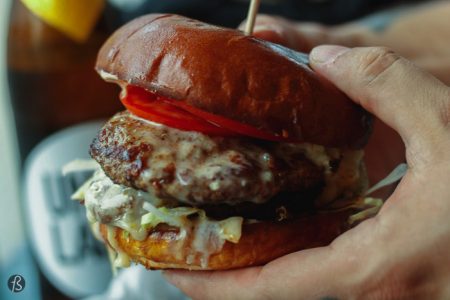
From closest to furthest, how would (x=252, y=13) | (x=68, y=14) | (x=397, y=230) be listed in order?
(x=397, y=230)
(x=252, y=13)
(x=68, y=14)

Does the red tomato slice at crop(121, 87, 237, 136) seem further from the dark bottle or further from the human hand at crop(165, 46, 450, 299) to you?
the dark bottle

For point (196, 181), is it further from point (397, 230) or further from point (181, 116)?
point (397, 230)

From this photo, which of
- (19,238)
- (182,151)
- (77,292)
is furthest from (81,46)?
(182,151)

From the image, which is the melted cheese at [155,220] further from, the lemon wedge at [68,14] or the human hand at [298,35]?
the lemon wedge at [68,14]

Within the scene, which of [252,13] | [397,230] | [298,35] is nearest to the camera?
[397,230]

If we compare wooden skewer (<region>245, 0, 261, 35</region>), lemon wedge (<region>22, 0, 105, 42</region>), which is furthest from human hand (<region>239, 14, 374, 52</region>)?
lemon wedge (<region>22, 0, 105, 42</region>)

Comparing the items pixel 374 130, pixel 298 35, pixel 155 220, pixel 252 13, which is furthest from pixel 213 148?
pixel 374 130
